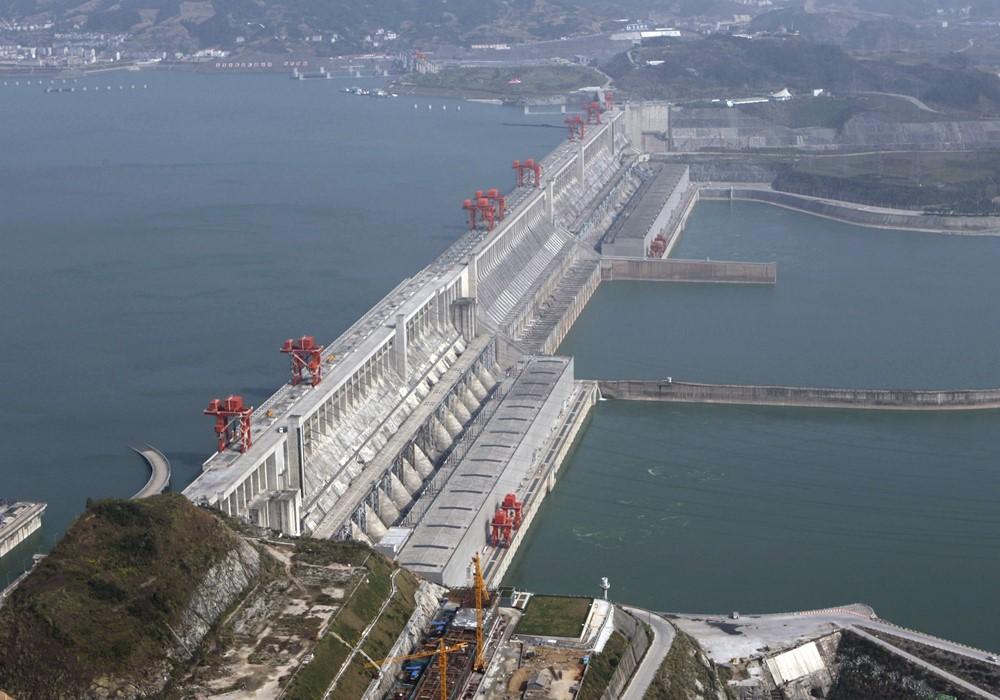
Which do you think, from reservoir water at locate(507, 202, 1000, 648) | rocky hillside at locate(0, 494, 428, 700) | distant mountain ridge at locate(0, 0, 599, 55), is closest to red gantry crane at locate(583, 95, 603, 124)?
reservoir water at locate(507, 202, 1000, 648)

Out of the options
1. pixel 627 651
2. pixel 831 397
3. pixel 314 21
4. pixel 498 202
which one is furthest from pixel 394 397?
pixel 314 21

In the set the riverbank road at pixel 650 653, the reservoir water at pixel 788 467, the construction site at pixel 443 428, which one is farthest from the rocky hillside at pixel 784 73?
the riverbank road at pixel 650 653

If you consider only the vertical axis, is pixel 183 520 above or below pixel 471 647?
above

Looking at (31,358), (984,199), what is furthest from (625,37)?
(31,358)

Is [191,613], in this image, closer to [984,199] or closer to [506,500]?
[506,500]

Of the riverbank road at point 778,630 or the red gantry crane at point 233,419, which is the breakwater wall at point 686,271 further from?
the riverbank road at point 778,630

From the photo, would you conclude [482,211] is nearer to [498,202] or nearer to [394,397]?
[498,202]

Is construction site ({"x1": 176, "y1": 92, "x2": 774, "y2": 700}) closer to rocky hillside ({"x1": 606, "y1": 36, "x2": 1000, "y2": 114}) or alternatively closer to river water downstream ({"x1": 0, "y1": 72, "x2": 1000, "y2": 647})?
river water downstream ({"x1": 0, "y1": 72, "x2": 1000, "y2": 647})
